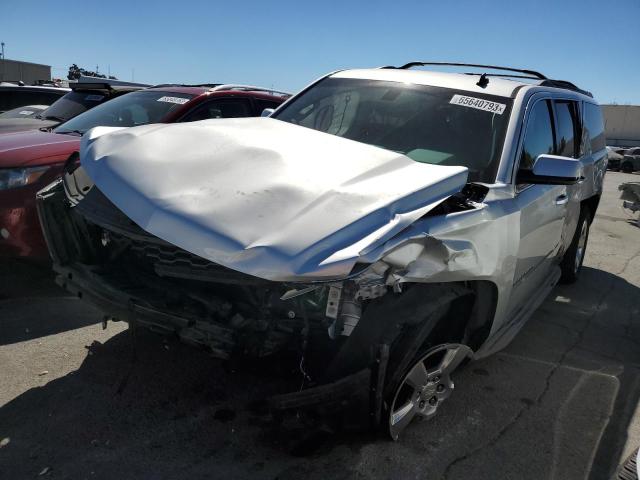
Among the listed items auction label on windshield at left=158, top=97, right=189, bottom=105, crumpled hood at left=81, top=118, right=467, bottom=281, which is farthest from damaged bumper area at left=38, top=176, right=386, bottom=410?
auction label on windshield at left=158, top=97, right=189, bottom=105

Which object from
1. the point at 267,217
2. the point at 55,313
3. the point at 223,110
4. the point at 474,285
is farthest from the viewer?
the point at 223,110

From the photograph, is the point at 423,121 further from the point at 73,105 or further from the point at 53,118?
the point at 73,105

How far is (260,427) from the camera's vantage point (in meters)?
2.85

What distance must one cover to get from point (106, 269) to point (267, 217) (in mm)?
1288

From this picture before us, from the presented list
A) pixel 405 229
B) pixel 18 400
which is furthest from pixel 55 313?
pixel 405 229

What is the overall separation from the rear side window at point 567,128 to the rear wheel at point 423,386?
7.40ft

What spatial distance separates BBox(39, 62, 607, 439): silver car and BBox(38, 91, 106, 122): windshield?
418 cm

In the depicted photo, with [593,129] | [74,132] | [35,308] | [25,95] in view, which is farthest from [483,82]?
[25,95]

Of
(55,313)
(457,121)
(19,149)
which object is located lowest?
(55,313)

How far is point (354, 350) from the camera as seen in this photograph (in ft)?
7.57

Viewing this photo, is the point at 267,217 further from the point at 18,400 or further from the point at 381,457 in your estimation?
the point at 18,400

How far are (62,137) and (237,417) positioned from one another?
3.26m

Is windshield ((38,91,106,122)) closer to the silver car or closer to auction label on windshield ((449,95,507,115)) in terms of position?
the silver car

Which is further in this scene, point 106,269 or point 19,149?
point 19,149
